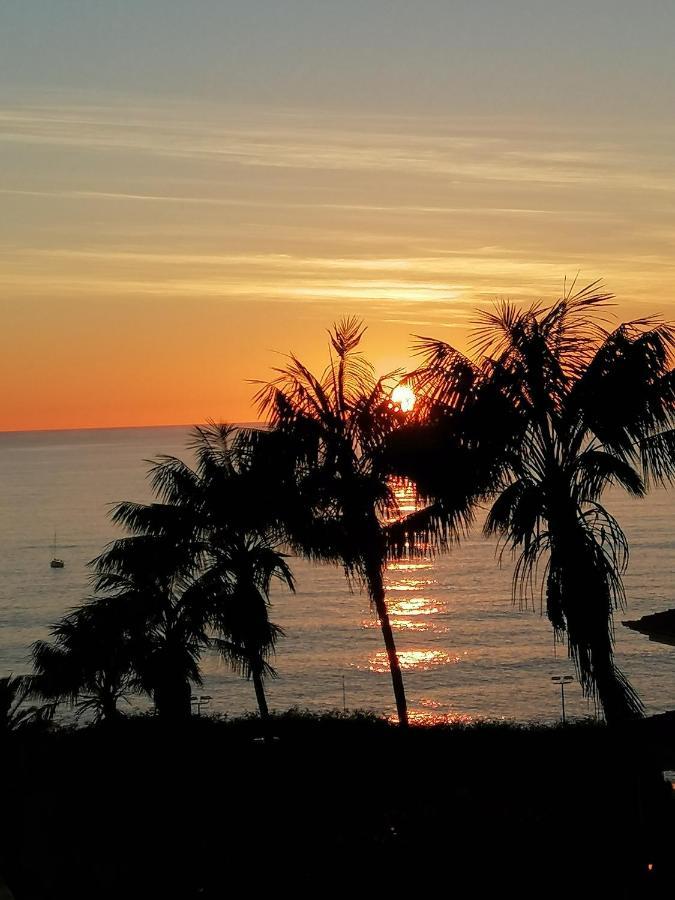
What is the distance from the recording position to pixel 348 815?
19.1 m

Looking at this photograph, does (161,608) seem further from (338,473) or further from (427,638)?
(427,638)

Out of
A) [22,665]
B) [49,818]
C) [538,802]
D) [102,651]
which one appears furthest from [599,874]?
[22,665]

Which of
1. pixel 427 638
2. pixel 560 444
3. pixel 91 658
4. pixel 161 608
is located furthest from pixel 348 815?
pixel 427 638

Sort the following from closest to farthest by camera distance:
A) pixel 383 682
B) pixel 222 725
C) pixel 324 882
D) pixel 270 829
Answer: pixel 324 882, pixel 270 829, pixel 222 725, pixel 383 682

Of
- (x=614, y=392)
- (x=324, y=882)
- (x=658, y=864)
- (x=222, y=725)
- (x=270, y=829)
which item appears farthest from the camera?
(x=222, y=725)

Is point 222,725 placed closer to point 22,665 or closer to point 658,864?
point 658,864

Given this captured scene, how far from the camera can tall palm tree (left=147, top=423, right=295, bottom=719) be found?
1188 inches

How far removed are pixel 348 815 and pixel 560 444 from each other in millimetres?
7487

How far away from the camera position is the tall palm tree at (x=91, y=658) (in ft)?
98.6

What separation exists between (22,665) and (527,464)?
79.5 meters

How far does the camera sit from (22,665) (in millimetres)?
89688

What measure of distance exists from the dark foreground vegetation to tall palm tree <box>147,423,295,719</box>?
17.4 feet

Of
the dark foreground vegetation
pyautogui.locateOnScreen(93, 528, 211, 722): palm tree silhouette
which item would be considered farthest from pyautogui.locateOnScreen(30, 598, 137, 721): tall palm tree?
the dark foreground vegetation

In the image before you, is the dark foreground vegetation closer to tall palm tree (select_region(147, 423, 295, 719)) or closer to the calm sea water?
tall palm tree (select_region(147, 423, 295, 719))
